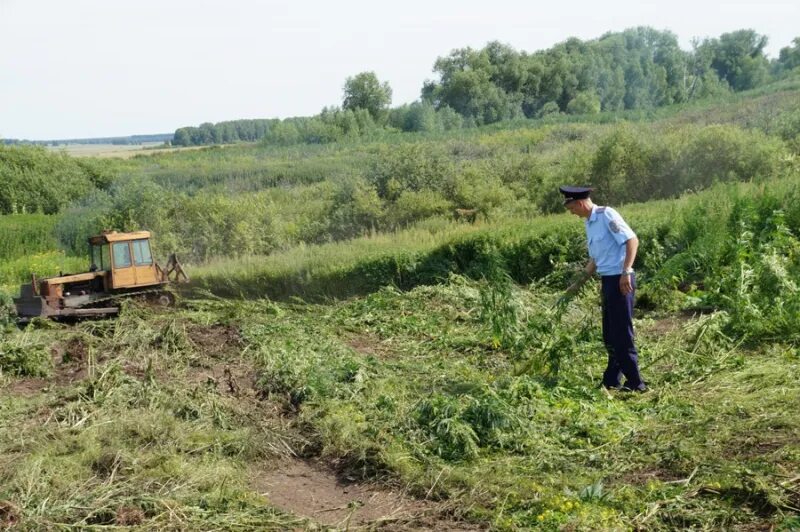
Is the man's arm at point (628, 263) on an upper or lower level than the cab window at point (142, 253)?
upper

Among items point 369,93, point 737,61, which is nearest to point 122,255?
point 369,93

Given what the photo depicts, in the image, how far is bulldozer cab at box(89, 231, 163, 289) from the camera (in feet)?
48.7

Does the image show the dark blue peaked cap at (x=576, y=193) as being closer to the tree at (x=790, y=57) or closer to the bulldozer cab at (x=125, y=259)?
the bulldozer cab at (x=125, y=259)

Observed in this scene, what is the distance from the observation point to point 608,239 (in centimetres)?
716

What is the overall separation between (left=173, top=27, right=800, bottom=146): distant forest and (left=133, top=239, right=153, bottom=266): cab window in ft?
123

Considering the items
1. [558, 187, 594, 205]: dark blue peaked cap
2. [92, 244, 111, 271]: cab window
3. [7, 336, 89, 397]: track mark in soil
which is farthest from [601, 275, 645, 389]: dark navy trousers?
[92, 244, 111, 271]: cab window

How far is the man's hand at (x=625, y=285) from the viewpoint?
6918 millimetres

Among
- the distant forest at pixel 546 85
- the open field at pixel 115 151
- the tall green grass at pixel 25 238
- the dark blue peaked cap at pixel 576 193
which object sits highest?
the distant forest at pixel 546 85

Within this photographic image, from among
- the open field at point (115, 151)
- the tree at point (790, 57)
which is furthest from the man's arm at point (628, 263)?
the tree at point (790, 57)

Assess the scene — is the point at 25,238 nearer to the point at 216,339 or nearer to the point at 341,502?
the point at 216,339

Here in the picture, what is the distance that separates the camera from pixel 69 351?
427 inches

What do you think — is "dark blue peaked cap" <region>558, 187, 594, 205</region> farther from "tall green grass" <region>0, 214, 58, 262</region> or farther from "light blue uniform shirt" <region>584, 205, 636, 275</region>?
"tall green grass" <region>0, 214, 58, 262</region>

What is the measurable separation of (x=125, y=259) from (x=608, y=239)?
1051 centimetres

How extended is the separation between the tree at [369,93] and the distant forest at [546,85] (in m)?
0.13
